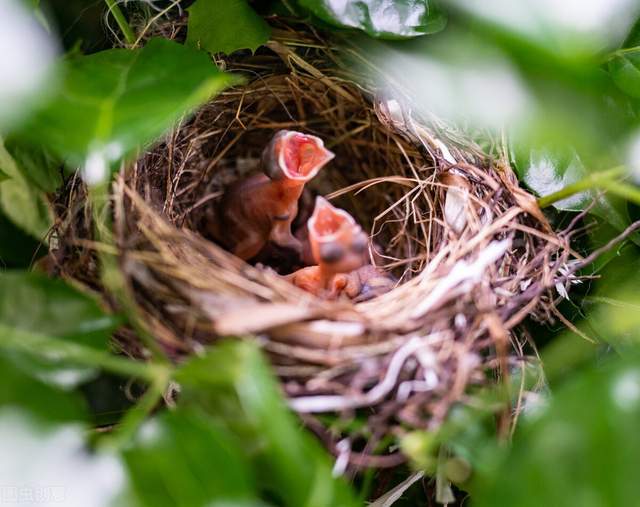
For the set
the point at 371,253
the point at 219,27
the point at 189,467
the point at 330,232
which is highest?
the point at 219,27

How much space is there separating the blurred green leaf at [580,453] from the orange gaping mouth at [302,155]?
2.21 feet

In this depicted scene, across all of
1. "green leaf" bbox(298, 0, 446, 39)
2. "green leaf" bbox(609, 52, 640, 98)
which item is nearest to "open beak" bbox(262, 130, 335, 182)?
"green leaf" bbox(298, 0, 446, 39)

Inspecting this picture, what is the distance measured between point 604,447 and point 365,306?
439 mm

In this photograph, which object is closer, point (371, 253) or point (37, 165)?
point (37, 165)

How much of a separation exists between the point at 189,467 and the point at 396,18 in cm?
72

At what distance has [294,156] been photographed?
4.58ft

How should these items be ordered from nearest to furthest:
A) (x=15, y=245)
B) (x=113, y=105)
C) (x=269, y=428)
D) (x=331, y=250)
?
(x=269, y=428) → (x=113, y=105) → (x=331, y=250) → (x=15, y=245)

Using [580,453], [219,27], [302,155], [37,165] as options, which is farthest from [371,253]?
[580,453]

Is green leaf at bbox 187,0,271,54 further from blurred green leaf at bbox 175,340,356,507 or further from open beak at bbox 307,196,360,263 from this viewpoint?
blurred green leaf at bbox 175,340,356,507

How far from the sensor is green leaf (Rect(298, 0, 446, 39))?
112cm

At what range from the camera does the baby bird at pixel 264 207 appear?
1.39 meters

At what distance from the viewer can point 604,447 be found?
77 cm

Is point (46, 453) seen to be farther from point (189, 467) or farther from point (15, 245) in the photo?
point (15, 245)

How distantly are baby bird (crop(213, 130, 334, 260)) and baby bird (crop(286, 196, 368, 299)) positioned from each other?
18 centimetres
